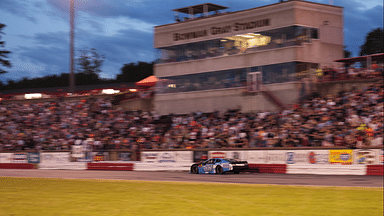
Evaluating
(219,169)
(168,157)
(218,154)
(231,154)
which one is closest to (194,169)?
(219,169)

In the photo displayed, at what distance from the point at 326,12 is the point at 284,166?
49.2 feet

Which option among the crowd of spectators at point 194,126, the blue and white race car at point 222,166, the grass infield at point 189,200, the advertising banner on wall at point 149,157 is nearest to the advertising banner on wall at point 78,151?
the crowd of spectators at point 194,126

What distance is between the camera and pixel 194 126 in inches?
1235

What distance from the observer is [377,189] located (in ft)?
50.7

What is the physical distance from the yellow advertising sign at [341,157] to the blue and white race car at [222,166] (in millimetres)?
4266

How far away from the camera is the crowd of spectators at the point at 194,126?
80.2 feet

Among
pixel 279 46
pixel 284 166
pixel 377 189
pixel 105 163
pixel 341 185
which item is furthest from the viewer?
pixel 279 46

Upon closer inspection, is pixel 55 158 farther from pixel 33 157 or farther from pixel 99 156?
pixel 99 156

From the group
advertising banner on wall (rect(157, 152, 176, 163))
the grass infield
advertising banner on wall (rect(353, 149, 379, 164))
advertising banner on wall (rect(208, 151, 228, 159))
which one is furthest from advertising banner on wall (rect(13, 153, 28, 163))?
advertising banner on wall (rect(353, 149, 379, 164))

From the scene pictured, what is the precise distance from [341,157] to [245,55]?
13507 mm

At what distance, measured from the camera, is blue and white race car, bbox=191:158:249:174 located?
2408cm

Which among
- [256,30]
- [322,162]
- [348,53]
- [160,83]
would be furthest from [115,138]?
[348,53]

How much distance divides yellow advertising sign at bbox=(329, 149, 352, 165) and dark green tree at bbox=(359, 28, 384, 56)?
139 ft

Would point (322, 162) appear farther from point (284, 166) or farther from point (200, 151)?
point (200, 151)
